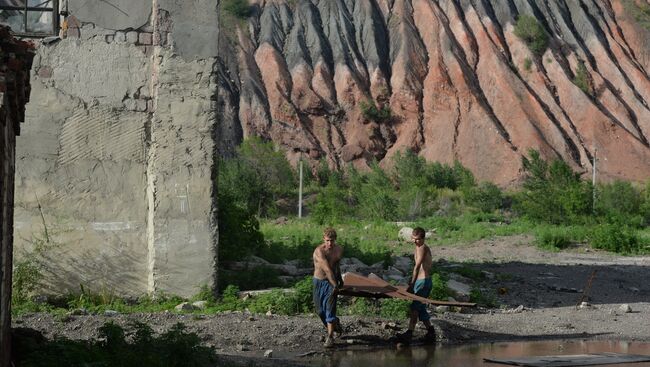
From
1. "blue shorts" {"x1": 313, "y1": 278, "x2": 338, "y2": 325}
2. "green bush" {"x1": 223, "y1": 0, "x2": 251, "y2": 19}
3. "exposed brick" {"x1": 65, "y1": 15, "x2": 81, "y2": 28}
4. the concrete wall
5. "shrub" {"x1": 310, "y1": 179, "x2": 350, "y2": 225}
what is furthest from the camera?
"green bush" {"x1": 223, "y1": 0, "x2": 251, "y2": 19}

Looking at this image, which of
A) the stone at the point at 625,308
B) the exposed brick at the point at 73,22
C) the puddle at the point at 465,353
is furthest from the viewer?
the stone at the point at 625,308

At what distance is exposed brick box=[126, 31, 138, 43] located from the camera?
47.6 ft

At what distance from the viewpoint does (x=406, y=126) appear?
63.1 meters

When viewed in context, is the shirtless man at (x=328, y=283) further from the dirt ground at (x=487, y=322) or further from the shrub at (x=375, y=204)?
the shrub at (x=375, y=204)

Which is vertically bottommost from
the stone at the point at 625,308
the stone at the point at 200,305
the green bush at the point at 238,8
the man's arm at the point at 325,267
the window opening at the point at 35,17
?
the stone at the point at 625,308

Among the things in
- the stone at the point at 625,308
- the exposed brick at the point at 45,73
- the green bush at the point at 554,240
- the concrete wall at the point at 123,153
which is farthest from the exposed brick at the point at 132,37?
the green bush at the point at 554,240

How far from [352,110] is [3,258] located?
56.6 metres

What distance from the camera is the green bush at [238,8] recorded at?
224 ft

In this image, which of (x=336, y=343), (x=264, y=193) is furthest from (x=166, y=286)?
(x=264, y=193)

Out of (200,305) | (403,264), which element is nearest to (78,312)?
(200,305)

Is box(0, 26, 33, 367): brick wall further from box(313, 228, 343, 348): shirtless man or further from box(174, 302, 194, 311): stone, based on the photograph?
box(174, 302, 194, 311): stone

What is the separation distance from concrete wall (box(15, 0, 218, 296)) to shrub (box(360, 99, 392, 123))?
4842 centimetres

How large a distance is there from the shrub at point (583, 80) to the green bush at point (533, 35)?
303 cm

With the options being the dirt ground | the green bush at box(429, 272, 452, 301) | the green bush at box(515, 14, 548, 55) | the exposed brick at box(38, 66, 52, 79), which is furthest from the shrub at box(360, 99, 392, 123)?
the exposed brick at box(38, 66, 52, 79)
